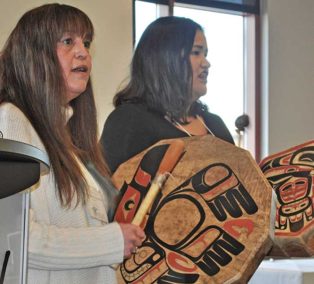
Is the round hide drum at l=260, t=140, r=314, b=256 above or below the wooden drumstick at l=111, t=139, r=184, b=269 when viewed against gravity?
below

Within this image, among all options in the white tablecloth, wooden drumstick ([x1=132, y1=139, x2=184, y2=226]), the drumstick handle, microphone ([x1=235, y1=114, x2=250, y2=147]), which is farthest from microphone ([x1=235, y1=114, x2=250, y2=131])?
the drumstick handle

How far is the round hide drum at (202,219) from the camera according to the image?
146 cm

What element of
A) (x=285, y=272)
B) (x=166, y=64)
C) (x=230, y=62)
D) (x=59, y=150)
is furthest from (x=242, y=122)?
(x=59, y=150)

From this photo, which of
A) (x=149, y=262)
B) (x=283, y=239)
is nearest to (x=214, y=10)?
(x=283, y=239)

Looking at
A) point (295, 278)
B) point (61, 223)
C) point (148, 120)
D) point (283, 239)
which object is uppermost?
Answer: point (148, 120)

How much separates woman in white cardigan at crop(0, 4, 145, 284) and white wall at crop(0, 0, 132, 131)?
1.42m

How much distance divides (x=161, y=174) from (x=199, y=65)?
0.58 meters

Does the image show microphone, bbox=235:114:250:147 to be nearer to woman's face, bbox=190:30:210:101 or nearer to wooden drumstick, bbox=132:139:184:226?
woman's face, bbox=190:30:210:101

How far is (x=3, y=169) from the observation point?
68 cm

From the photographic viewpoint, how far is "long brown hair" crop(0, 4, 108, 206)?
51.9 inches

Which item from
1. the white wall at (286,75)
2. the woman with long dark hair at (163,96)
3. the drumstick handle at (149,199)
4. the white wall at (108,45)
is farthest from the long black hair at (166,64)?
the white wall at (286,75)

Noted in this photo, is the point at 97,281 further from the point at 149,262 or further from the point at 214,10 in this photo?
the point at 214,10

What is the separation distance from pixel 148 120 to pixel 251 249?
504 mm

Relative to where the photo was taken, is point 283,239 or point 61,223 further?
point 283,239
